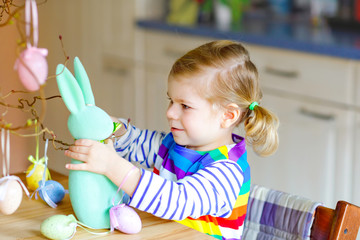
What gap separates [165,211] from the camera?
88 cm

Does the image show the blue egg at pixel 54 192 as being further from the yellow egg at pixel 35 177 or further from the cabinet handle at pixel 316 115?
the cabinet handle at pixel 316 115

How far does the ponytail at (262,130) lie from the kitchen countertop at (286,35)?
2.69ft

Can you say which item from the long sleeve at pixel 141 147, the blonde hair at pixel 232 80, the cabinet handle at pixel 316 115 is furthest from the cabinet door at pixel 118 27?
the blonde hair at pixel 232 80

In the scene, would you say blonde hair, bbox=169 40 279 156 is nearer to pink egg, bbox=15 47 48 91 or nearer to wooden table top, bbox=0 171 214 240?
wooden table top, bbox=0 171 214 240

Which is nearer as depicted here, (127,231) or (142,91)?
(127,231)

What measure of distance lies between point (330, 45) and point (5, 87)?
1296mm

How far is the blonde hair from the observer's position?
3.50ft

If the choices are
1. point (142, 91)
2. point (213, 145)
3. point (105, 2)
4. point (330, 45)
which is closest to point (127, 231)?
point (213, 145)

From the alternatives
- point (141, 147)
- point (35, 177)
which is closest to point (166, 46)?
point (141, 147)

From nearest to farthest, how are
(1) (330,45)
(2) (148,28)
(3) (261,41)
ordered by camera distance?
(1) (330,45)
(3) (261,41)
(2) (148,28)

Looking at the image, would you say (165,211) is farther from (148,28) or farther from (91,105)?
(148,28)

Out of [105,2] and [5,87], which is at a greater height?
[105,2]

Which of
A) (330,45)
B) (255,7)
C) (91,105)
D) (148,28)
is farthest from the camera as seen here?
(255,7)

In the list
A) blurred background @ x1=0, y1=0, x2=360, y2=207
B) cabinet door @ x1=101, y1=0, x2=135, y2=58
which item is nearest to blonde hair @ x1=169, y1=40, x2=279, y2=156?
blurred background @ x1=0, y1=0, x2=360, y2=207
